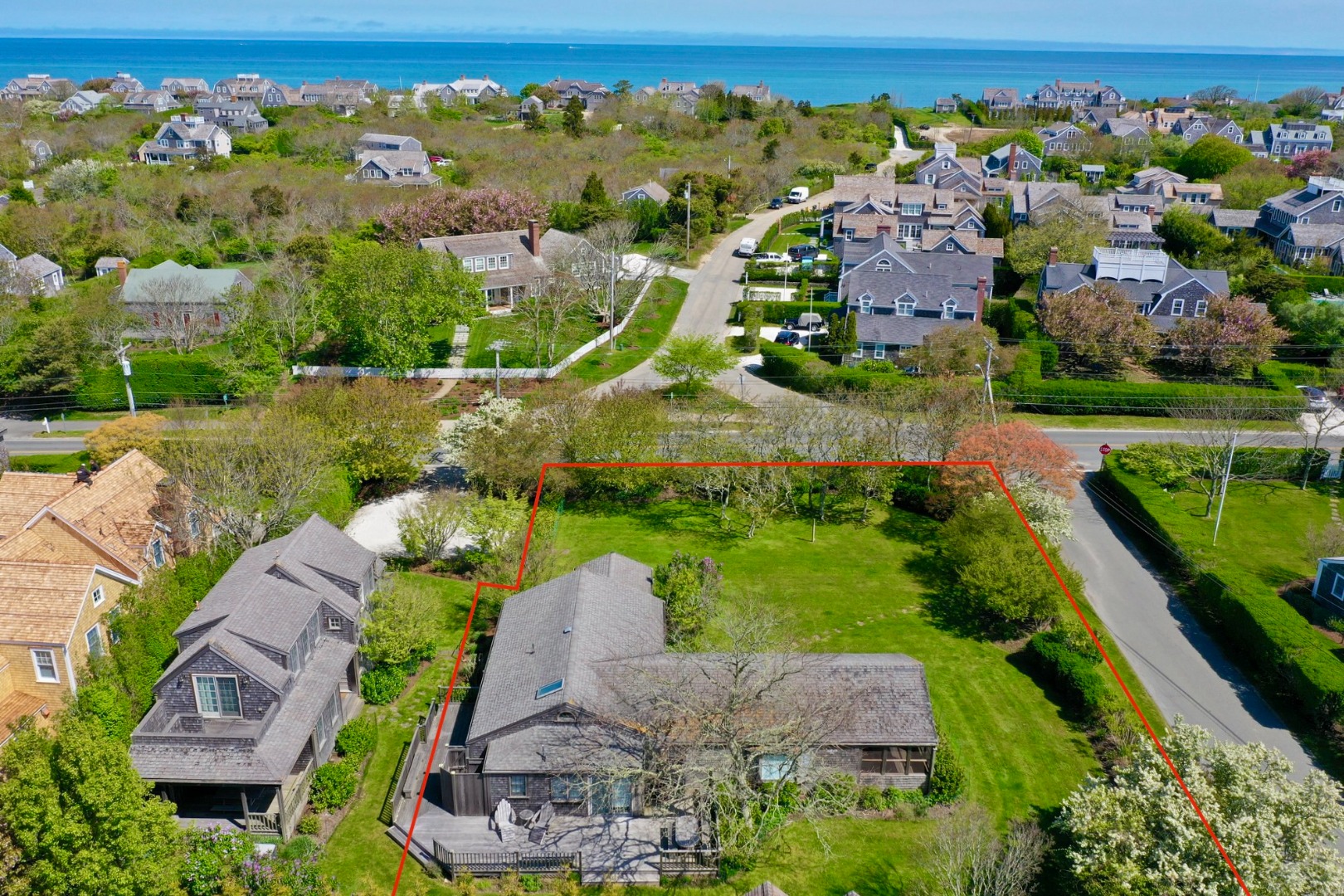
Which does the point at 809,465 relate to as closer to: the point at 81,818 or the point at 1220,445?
the point at 1220,445

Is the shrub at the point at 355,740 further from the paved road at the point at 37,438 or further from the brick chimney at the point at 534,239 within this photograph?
the brick chimney at the point at 534,239

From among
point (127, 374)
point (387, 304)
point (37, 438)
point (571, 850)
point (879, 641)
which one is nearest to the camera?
point (571, 850)

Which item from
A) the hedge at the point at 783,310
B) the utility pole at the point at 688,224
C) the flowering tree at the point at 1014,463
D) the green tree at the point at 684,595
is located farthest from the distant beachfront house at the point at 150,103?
the flowering tree at the point at 1014,463

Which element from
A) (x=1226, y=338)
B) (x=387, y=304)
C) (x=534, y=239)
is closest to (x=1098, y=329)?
(x=1226, y=338)

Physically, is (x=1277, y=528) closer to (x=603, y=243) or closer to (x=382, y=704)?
(x=382, y=704)

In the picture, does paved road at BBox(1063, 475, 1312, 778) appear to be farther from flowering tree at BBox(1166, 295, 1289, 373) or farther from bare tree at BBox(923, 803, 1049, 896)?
flowering tree at BBox(1166, 295, 1289, 373)

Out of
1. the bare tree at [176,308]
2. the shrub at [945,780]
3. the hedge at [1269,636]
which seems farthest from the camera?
the bare tree at [176,308]

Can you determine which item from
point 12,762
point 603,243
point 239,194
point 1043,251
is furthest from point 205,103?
point 12,762
